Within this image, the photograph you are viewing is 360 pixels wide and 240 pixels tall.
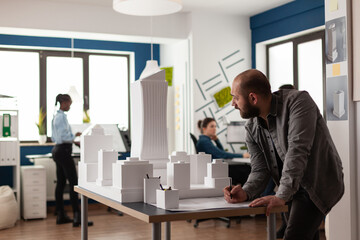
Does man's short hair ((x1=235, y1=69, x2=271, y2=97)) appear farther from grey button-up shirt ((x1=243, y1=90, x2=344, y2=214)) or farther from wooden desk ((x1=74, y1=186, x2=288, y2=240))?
wooden desk ((x1=74, y1=186, x2=288, y2=240))

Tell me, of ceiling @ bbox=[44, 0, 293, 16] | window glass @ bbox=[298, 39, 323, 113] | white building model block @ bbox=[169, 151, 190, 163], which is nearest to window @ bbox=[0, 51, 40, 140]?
ceiling @ bbox=[44, 0, 293, 16]

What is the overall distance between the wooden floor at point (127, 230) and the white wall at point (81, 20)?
2.45m

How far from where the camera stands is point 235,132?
672 cm

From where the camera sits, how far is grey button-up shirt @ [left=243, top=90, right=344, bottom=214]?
1970mm

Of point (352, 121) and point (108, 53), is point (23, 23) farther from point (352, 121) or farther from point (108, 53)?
point (352, 121)

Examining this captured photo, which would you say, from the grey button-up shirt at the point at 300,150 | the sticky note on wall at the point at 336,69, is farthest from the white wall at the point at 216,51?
the grey button-up shirt at the point at 300,150

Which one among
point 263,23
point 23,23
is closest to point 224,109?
point 263,23

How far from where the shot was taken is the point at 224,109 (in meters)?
6.93

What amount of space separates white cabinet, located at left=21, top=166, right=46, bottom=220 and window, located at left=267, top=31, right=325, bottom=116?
3.51 m

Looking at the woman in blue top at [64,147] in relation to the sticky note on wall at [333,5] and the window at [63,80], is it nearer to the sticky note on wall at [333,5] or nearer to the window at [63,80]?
the window at [63,80]

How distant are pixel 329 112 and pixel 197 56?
122 inches

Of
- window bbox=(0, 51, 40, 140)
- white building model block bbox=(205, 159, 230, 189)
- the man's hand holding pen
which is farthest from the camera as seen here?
window bbox=(0, 51, 40, 140)

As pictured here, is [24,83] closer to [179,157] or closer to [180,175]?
[179,157]

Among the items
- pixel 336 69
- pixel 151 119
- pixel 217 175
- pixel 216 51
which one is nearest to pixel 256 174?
pixel 217 175
